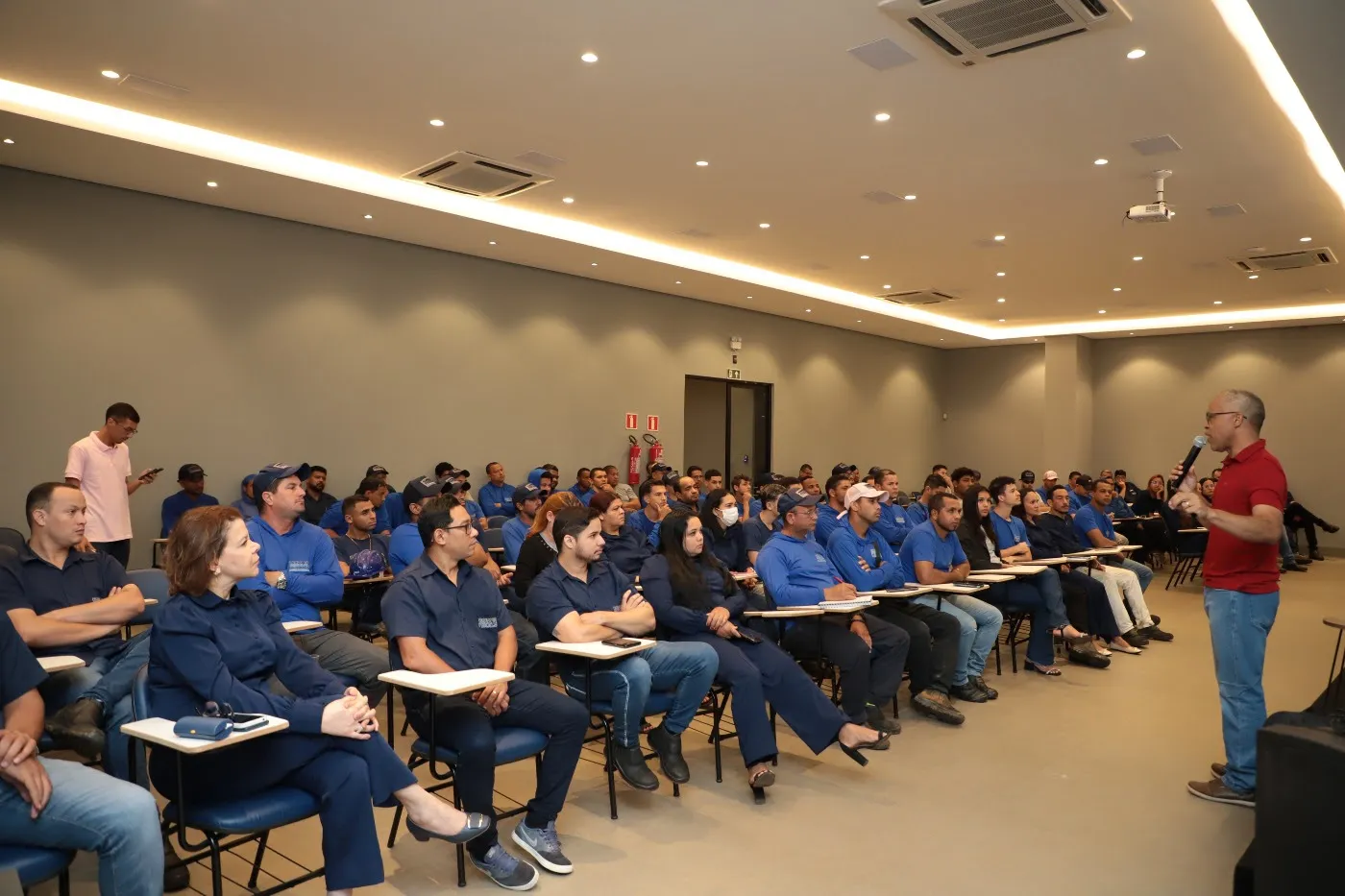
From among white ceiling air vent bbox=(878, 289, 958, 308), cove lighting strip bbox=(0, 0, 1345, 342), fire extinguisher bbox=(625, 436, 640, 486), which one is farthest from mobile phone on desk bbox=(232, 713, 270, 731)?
white ceiling air vent bbox=(878, 289, 958, 308)

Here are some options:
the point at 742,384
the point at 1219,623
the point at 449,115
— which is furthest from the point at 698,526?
the point at 742,384

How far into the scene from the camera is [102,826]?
231 cm

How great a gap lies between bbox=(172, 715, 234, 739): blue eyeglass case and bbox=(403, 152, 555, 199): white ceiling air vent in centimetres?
603

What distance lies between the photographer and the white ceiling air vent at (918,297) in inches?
544

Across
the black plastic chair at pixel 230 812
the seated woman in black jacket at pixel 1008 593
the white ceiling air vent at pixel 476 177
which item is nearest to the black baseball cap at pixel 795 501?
the seated woman in black jacket at pixel 1008 593

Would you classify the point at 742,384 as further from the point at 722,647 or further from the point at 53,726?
the point at 53,726

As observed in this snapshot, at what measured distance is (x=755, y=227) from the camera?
1002cm

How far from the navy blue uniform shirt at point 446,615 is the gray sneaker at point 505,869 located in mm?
696

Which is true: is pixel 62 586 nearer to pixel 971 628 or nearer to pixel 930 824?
pixel 930 824

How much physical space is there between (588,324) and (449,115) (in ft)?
17.7

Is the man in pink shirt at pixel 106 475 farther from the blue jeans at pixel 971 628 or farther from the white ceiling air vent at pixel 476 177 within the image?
the blue jeans at pixel 971 628

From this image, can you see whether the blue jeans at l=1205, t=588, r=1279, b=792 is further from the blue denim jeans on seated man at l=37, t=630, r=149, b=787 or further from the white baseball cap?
the blue denim jeans on seated man at l=37, t=630, r=149, b=787

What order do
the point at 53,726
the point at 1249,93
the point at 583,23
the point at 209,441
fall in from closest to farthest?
1. the point at 53,726
2. the point at 583,23
3. the point at 1249,93
4. the point at 209,441

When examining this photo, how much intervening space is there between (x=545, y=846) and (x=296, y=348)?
7100mm
